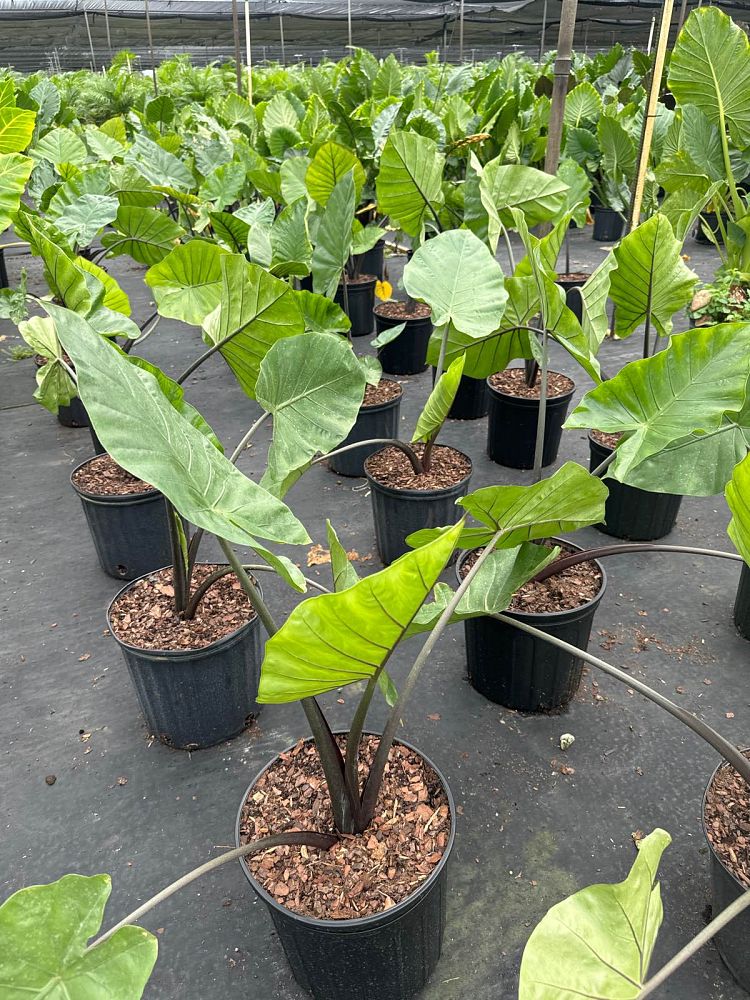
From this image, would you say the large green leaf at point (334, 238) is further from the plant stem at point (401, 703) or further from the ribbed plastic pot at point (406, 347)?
the plant stem at point (401, 703)

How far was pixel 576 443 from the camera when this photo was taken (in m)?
3.01

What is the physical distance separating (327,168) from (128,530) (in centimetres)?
149

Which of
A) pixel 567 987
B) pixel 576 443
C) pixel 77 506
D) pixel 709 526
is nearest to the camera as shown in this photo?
pixel 567 987

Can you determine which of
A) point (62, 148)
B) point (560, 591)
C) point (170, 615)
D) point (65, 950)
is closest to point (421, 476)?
point (560, 591)

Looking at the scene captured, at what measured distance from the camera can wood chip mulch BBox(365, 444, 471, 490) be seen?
2.17 m

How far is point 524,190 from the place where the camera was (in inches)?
88.7

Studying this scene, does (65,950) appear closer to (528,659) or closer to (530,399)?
(528,659)

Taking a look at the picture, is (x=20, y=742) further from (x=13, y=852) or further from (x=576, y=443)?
(x=576, y=443)

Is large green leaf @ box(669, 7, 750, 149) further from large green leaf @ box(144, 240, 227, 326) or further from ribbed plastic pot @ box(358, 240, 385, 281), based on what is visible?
ribbed plastic pot @ box(358, 240, 385, 281)

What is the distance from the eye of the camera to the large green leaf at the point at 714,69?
2.62 meters

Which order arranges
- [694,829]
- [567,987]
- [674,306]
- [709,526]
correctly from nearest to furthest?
1. [567,987]
2. [694,829]
3. [674,306]
4. [709,526]

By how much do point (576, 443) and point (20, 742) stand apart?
2.23m

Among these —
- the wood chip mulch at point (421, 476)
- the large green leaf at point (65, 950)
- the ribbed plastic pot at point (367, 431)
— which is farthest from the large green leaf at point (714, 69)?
the large green leaf at point (65, 950)

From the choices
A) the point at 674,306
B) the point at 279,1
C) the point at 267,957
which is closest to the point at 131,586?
the point at 267,957
